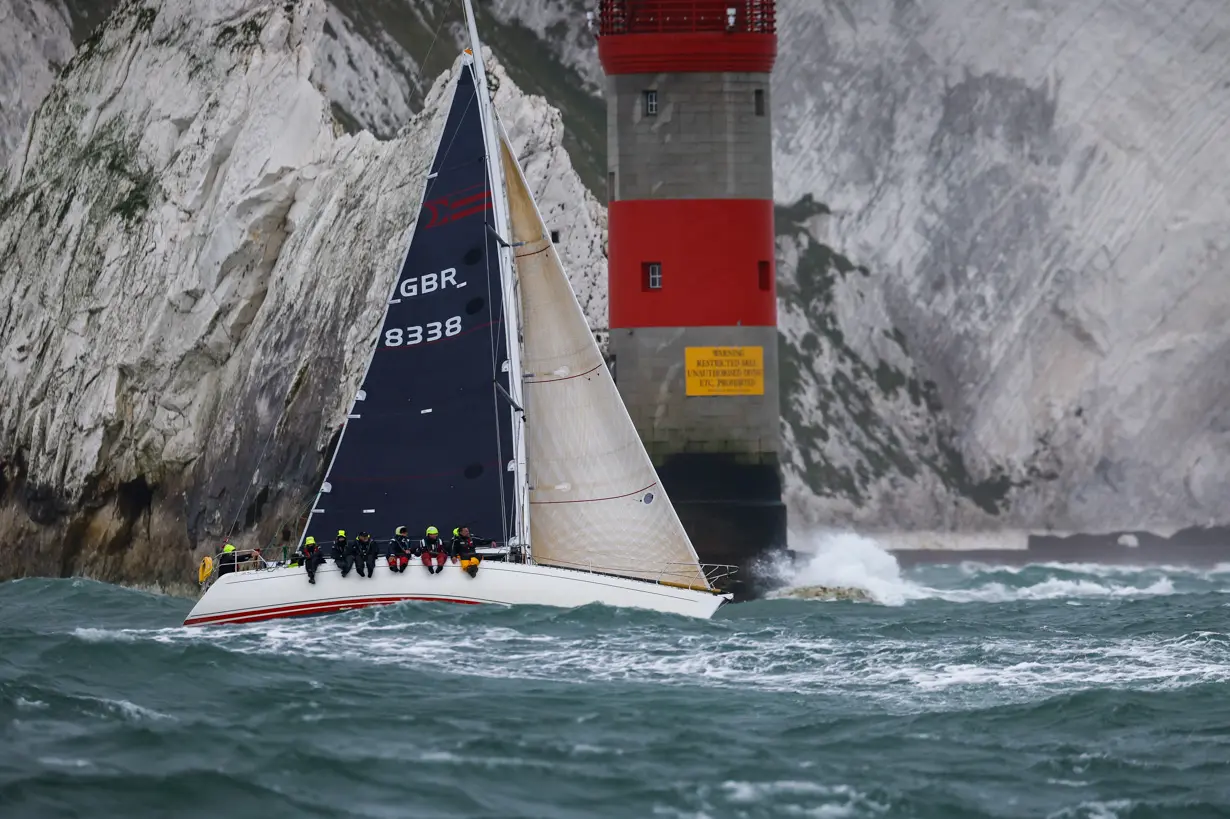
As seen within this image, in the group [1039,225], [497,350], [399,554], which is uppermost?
[1039,225]

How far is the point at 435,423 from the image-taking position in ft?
102

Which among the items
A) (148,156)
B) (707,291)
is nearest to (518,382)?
(707,291)

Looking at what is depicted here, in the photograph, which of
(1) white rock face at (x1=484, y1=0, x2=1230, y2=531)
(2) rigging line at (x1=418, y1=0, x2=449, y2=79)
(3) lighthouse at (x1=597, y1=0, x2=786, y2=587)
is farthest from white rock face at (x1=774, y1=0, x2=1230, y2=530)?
(3) lighthouse at (x1=597, y1=0, x2=786, y2=587)

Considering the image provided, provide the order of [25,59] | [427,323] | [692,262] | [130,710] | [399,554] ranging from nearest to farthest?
[130,710] → [399,554] → [427,323] → [692,262] → [25,59]

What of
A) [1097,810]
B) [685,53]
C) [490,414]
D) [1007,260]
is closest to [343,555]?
[490,414]

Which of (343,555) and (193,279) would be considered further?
(193,279)

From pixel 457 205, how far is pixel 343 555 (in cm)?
568

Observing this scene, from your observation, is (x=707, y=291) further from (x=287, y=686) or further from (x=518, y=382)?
(x=287, y=686)

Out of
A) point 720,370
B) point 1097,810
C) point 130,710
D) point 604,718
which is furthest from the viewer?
point 720,370

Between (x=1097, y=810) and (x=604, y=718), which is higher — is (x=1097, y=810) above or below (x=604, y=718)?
below

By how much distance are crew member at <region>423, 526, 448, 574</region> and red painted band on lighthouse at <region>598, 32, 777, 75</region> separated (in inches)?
484

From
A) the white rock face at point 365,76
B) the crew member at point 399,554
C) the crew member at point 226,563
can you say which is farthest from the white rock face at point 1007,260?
the crew member at point 226,563

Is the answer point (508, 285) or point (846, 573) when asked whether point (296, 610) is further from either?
point (846, 573)

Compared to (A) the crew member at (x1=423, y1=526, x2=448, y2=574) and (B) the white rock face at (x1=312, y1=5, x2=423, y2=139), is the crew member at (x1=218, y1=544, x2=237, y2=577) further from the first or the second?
(B) the white rock face at (x1=312, y1=5, x2=423, y2=139)
